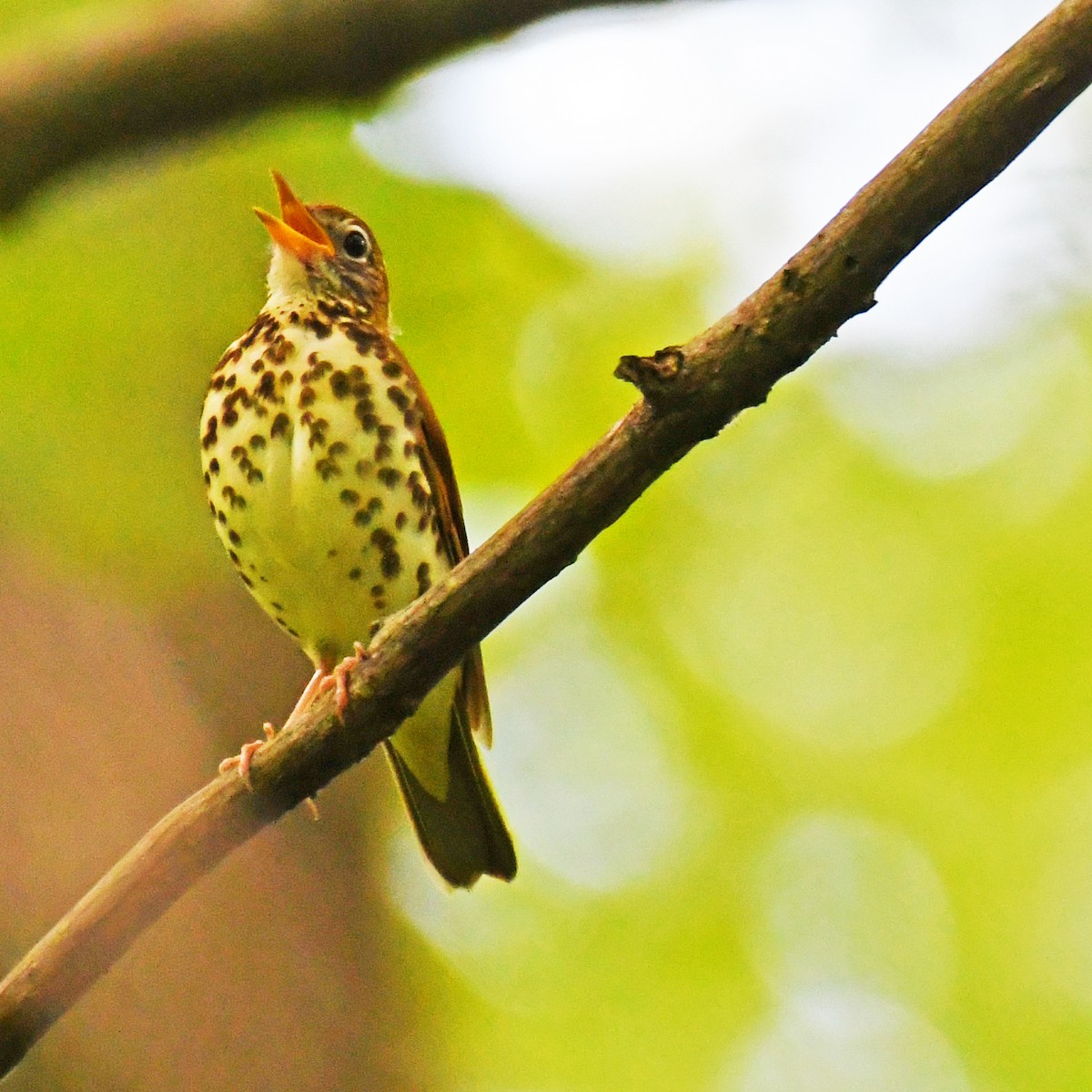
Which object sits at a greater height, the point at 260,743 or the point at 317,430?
the point at 317,430

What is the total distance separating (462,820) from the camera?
477 cm

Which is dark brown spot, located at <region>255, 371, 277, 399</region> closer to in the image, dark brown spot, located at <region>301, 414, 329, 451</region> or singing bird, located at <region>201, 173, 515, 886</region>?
singing bird, located at <region>201, 173, 515, 886</region>

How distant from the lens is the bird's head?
493 cm

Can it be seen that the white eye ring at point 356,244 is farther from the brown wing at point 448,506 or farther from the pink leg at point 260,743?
the pink leg at point 260,743

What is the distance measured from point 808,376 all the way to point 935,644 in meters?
1.30

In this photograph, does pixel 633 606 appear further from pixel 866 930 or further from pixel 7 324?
pixel 7 324

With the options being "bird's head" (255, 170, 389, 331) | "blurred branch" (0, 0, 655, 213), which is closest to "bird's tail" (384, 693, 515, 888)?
"bird's head" (255, 170, 389, 331)

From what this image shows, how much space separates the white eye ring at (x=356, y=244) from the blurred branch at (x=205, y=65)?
1764 mm

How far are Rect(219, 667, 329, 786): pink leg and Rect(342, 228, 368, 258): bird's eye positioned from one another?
1.36m

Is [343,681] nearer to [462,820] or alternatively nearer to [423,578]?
[423,578]

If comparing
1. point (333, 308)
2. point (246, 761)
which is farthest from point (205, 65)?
point (333, 308)

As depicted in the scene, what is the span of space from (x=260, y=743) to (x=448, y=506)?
1.03 metres

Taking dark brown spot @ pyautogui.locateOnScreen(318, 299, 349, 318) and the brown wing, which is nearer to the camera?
the brown wing

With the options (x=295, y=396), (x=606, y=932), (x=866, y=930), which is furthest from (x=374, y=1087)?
(x=866, y=930)
